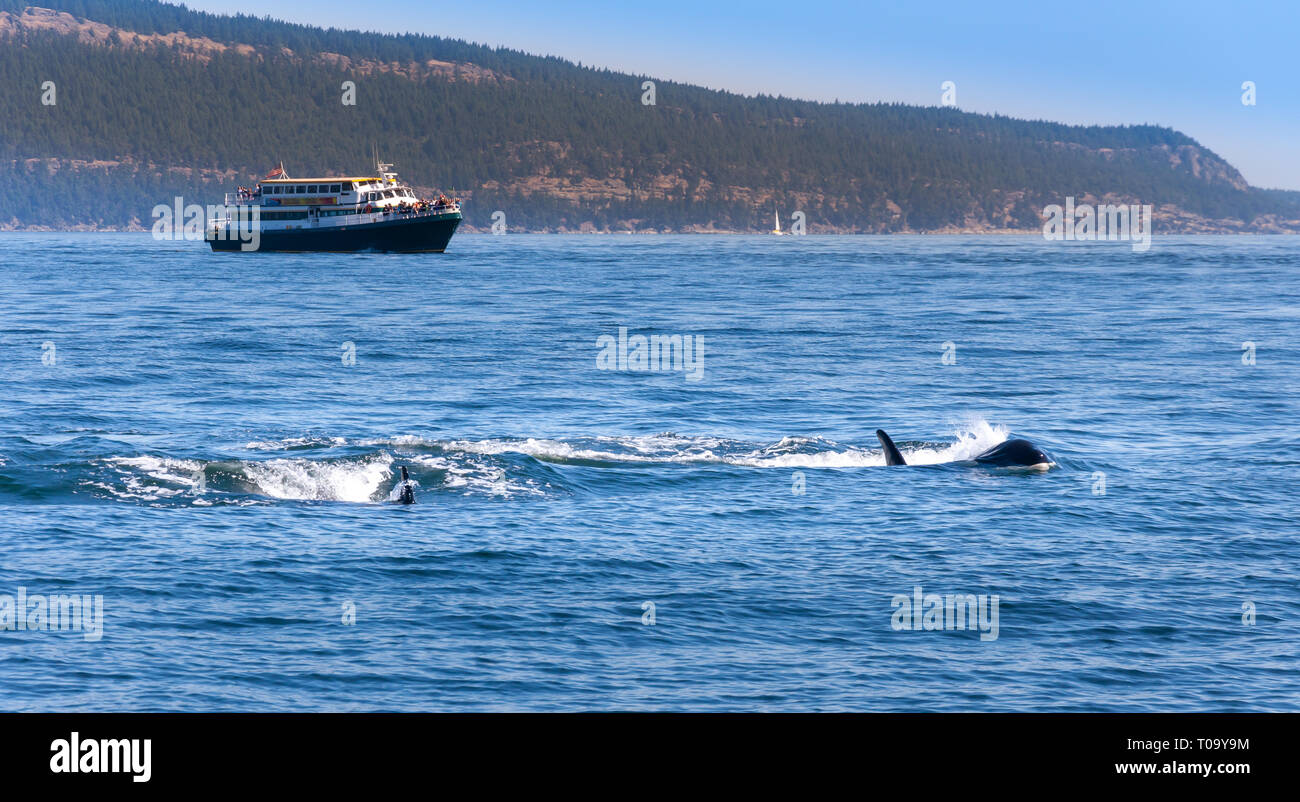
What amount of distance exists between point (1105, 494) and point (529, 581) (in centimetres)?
1162

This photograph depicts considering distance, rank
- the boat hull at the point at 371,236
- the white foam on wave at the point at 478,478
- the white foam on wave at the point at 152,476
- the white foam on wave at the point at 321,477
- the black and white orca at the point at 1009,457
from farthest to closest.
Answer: the boat hull at the point at 371,236 → the black and white orca at the point at 1009,457 → the white foam on wave at the point at 478,478 → the white foam on wave at the point at 321,477 → the white foam on wave at the point at 152,476

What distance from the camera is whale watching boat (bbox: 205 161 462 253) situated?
133750mm

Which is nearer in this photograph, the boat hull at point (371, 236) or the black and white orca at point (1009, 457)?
the black and white orca at point (1009, 457)

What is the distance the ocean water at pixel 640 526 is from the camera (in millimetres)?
13688

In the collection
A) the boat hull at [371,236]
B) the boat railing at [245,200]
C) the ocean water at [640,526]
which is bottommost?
the ocean water at [640,526]

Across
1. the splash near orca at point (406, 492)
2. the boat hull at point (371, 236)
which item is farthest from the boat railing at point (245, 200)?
the splash near orca at point (406, 492)

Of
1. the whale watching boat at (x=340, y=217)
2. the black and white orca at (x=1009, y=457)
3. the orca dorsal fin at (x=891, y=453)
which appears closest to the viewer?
the black and white orca at (x=1009, y=457)

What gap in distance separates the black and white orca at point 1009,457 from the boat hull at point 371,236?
112 m

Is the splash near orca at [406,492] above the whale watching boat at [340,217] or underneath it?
underneath

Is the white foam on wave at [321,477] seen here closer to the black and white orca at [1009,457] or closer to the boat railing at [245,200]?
the black and white orca at [1009,457]
